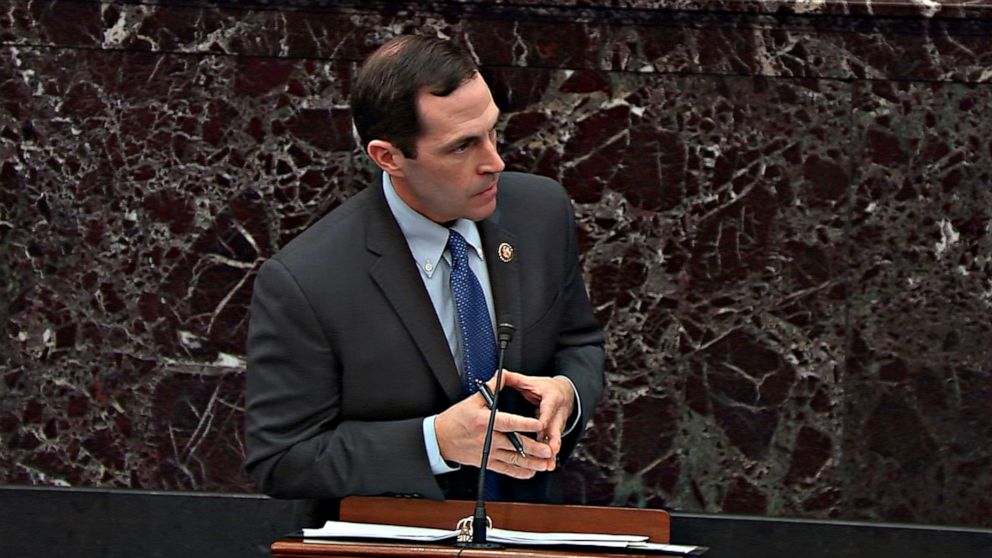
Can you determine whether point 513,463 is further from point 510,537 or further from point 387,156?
point 387,156

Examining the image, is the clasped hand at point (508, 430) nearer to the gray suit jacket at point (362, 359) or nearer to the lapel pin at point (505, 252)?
the gray suit jacket at point (362, 359)

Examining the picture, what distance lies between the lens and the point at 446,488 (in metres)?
3.33

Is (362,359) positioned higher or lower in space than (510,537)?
higher

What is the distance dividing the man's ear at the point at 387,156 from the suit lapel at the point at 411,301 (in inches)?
4.9

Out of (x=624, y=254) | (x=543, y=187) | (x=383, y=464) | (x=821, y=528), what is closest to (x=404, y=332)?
(x=383, y=464)

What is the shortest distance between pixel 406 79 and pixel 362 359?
54 centimetres

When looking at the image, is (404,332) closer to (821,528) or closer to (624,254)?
(624,254)

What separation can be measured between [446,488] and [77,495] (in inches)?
86.9

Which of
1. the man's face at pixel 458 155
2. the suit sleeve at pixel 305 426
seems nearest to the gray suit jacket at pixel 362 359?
the suit sleeve at pixel 305 426

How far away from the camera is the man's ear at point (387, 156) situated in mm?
3350

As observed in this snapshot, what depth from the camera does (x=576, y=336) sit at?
360cm

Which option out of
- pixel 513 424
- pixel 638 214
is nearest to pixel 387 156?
pixel 513 424

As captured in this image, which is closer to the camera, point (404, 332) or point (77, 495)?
point (404, 332)

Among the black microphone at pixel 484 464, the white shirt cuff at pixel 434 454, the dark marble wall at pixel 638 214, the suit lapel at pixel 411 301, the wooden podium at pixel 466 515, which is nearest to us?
the wooden podium at pixel 466 515
